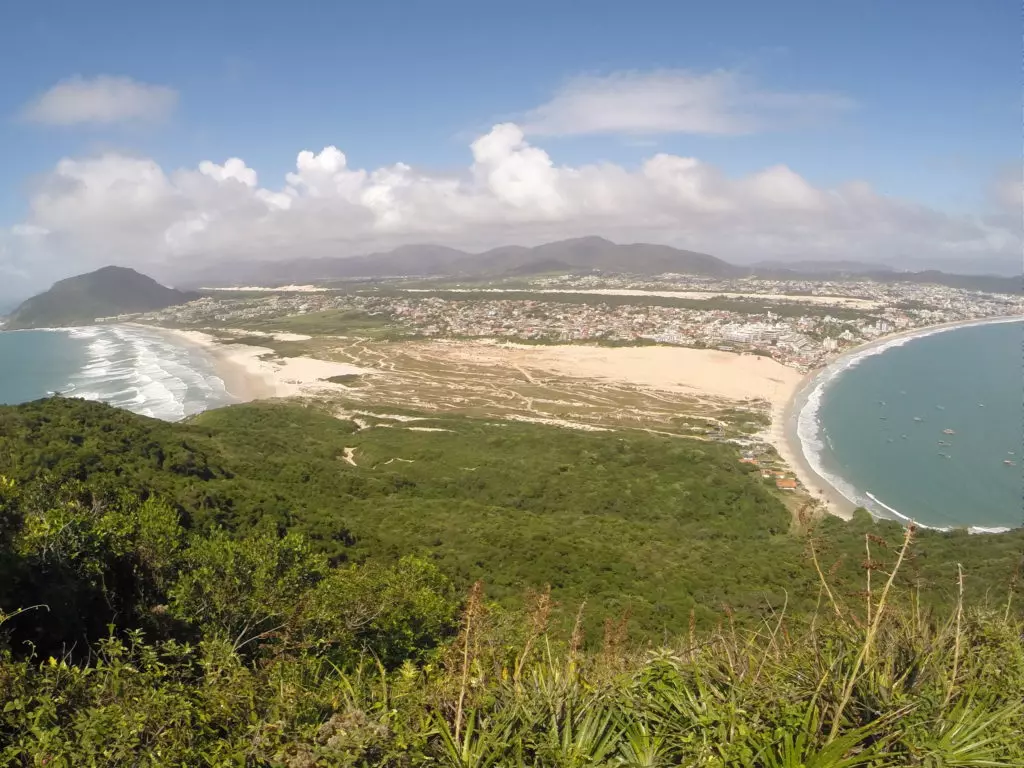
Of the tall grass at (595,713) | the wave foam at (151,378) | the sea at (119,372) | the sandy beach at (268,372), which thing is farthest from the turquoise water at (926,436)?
the sea at (119,372)

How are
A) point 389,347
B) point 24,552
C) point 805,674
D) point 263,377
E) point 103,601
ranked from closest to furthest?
1. point 805,674
2. point 24,552
3. point 103,601
4. point 263,377
5. point 389,347

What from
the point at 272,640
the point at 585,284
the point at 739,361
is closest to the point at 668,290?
the point at 585,284

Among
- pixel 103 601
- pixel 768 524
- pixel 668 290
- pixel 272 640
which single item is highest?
pixel 668 290

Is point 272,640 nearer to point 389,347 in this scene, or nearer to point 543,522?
point 543,522

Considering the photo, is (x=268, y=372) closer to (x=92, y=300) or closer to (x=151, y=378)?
(x=151, y=378)

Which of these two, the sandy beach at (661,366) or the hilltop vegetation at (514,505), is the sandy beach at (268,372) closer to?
the hilltop vegetation at (514,505)

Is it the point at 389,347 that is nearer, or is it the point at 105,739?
the point at 105,739

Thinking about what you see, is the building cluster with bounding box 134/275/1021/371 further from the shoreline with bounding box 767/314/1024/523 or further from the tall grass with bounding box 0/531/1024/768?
the tall grass with bounding box 0/531/1024/768
